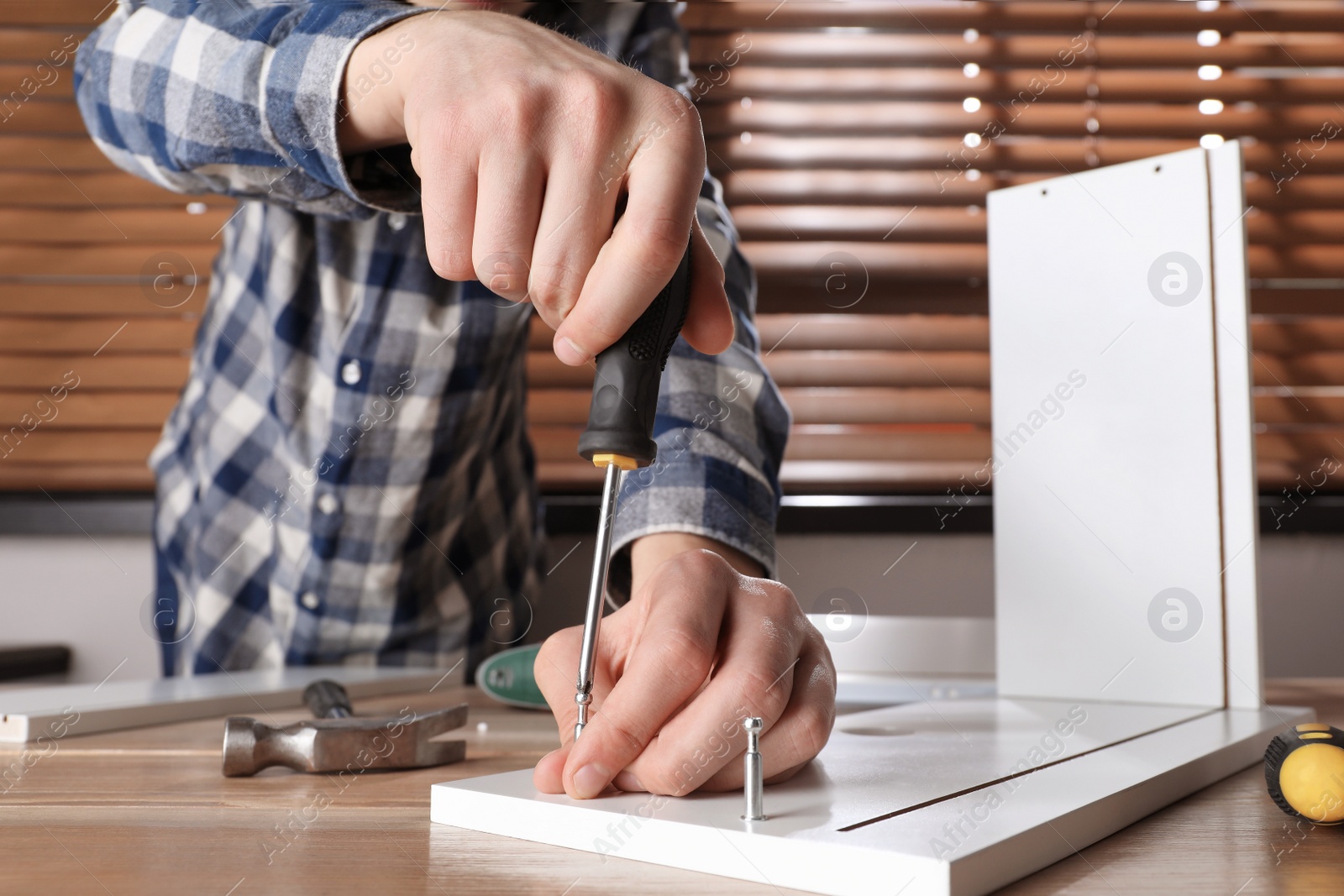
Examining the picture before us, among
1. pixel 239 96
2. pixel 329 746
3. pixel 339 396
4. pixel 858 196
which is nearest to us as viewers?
pixel 329 746

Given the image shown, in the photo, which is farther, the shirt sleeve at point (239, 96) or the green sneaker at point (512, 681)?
the green sneaker at point (512, 681)

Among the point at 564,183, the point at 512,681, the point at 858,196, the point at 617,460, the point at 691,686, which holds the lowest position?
the point at 512,681

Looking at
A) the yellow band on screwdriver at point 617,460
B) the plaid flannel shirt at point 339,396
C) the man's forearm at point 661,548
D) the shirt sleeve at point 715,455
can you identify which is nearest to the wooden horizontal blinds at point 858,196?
the plaid flannel shirt at point 339,396

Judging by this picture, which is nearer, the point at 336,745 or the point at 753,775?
the point at 753,775

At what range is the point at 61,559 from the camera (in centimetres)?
143

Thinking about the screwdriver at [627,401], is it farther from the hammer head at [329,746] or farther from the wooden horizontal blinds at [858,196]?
the wooden horizontal blinds at [858,196]

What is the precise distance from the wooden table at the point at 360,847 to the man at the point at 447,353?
0.06 meters

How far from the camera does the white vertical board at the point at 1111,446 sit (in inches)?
28.5

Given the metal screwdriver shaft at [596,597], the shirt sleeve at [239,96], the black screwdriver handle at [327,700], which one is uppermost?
the shirt sleeve at [239,96]

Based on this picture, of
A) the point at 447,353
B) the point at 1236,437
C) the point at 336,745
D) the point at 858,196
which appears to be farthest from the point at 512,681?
the point at 858,196

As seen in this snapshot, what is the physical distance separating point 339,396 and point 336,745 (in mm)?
588

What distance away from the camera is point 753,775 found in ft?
1.23

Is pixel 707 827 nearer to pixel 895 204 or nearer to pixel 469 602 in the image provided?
pixel 469 602

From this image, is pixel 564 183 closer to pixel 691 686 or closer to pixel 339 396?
pixel 691 686
